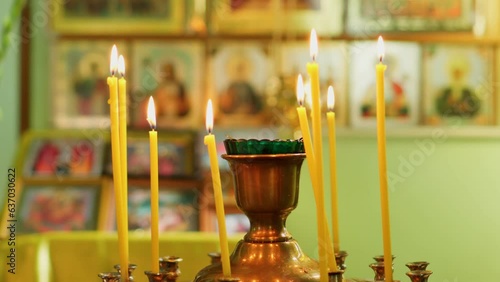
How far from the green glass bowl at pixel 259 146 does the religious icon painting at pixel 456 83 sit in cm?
309

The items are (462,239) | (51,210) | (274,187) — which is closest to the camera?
(274,187)

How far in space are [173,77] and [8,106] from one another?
688mm

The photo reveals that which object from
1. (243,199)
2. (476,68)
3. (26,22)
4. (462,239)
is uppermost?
(26,22)

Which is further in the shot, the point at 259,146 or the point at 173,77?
the point at 173,77

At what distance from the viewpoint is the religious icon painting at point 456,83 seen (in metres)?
3.69

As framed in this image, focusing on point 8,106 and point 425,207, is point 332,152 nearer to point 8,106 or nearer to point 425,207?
point 425,207

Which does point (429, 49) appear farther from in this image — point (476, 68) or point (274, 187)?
point (274, 187)

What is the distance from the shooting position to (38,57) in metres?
3.77

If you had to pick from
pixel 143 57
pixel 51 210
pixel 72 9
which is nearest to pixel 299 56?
pixel 143 57

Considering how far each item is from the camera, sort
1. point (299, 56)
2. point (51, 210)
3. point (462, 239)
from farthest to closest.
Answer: point (299, 56), point (51, 210), point (462, 239)

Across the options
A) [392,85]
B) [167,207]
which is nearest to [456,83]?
[392,85]

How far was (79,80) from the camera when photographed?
3773 mm

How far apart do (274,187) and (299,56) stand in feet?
10.1

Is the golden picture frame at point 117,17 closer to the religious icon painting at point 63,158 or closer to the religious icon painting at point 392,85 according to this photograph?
the religious icon painting at point 63,158
